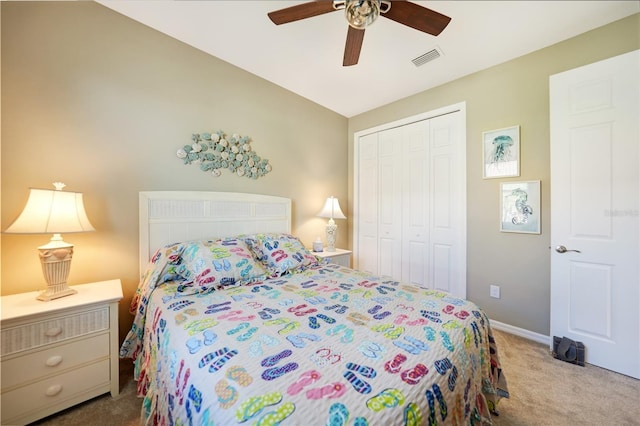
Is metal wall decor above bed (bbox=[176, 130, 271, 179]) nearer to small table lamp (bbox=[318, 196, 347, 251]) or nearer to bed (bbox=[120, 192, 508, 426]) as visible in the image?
bed (bbox=[120, 192, 508, 426])

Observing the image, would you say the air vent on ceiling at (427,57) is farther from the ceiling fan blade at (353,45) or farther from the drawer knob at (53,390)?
the drawer knob at (53,390)

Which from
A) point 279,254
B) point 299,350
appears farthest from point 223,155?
point 299,350

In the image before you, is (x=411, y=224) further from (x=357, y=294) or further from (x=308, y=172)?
(x=357, y=294)

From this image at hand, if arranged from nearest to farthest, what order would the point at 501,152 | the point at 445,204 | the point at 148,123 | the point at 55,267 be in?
the point at 55,267
the point at 148,123
the point at 501,152
the point at 445,204

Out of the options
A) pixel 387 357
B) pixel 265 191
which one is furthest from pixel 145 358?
pixel 265 191

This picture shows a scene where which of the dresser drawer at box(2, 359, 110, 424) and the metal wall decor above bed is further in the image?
the metal wall decor above bed

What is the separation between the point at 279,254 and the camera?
7.07ft

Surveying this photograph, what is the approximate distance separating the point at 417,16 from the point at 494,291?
2.57 m

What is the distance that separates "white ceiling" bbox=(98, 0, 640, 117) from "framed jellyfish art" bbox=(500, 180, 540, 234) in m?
1.27

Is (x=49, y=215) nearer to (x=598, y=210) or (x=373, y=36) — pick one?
(x=373, y=36)

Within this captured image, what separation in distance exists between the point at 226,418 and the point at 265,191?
229 centimetres

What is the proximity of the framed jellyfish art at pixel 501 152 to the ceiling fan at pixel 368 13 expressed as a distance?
4.63ft

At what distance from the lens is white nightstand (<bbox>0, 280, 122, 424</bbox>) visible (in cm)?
125

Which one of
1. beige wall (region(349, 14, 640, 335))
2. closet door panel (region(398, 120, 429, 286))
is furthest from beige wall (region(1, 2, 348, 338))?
beige wall (region(349, 14, 640, 335))
